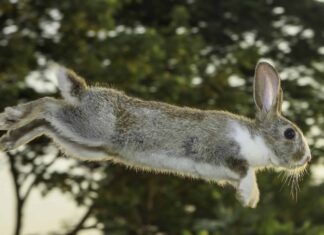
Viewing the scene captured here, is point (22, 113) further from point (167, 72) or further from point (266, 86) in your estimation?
point (167, 72)

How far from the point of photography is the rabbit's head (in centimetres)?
261

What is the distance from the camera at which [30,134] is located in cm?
254

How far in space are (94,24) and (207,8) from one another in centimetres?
494

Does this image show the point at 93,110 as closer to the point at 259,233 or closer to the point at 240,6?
the point at 259,233

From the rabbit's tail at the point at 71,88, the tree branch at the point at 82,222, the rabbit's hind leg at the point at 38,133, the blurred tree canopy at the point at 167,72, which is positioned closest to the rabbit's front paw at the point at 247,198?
the rabbit's hind leg at the point at 38,133

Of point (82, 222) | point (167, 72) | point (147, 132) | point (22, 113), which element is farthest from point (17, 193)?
point (147, 132)

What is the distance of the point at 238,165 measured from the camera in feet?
8.34

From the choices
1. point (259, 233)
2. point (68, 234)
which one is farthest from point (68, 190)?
point (259, 233)

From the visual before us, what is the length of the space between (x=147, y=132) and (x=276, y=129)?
68 cm

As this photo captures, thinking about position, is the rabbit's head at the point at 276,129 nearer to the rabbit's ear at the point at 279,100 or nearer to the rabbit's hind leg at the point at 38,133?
the rabbit's ear at the point at 279,100

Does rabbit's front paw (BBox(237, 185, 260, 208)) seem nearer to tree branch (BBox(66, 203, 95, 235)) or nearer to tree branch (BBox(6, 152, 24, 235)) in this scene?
tree branch (BBox(66, 203, 95, 235))

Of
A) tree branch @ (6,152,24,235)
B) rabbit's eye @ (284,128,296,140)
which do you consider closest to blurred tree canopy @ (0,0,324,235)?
tree branch @ (6,152,24,235)

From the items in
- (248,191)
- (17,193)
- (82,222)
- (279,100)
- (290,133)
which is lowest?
(82,222)

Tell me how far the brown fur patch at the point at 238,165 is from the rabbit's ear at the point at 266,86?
235mm
